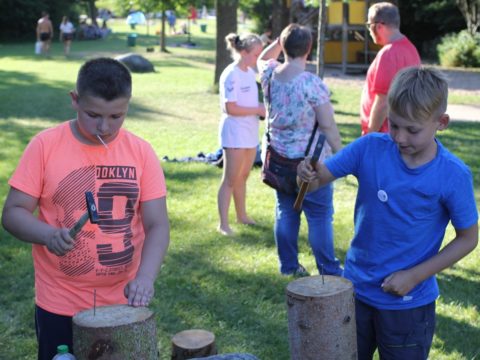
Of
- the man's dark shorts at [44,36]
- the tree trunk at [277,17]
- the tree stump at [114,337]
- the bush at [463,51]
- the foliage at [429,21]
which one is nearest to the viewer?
the tree stump at [114,337]

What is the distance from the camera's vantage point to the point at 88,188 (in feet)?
8.89

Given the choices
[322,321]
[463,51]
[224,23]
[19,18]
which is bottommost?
[322,321]

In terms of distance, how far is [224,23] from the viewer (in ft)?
53.9

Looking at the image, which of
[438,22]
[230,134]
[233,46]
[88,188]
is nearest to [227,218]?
[230,134]

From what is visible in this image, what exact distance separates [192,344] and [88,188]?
2.83 ft

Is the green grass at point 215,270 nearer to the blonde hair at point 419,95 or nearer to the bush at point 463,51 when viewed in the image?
the blonde hair at point 419,95

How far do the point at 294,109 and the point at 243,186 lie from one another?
1.73 metres

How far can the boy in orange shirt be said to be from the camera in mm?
2631

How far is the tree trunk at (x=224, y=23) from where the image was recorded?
16.2 metres

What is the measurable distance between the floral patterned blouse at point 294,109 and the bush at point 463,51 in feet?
60.4

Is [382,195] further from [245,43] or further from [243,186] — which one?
[243,186]

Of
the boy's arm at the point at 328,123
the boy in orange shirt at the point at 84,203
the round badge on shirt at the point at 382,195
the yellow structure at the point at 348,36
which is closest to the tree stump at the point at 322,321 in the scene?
the round badge on shirt at the point at 382,195

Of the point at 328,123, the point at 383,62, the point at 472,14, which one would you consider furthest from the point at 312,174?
the point at 472,14

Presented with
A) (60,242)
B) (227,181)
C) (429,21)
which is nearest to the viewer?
(60,242)
